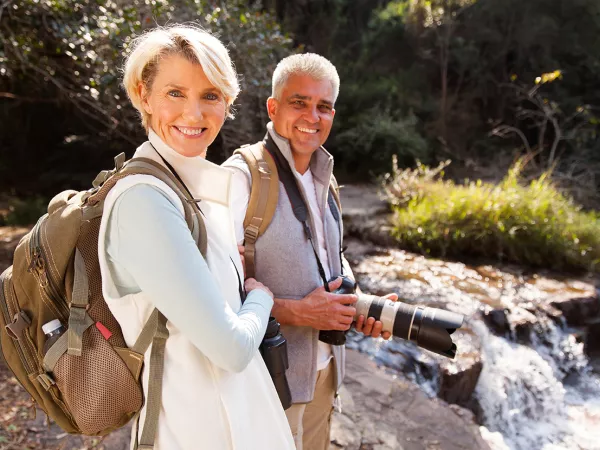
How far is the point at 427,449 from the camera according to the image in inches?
101

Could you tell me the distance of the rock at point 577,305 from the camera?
4.69 meters

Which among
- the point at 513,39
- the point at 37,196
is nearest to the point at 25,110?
the point at 37,196

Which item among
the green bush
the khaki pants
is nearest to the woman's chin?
the khaki pants

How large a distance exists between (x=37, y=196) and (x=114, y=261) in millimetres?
8758

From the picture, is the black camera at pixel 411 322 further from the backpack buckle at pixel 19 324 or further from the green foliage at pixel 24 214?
the green foliage at pixel 24 214

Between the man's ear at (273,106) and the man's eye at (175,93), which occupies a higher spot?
the man's eye at (175,93)

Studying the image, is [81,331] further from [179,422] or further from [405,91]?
[405,91]

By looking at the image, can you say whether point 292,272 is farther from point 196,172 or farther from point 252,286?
point 196,172

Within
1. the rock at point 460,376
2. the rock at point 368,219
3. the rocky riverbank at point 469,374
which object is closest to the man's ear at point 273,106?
the rocky riverbank at point 469,374

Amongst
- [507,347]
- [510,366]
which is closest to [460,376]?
[510,366]

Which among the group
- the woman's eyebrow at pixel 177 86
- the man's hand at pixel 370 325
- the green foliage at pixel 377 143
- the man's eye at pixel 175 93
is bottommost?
the green foliage at pixel 377 143

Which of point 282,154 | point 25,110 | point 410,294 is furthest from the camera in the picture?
point 25,110

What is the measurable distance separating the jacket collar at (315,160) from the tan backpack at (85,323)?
705mm

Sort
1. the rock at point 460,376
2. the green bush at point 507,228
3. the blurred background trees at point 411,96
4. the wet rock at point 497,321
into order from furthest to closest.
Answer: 1. the blurred background trees at point 411,96
2. the green bush at point 507,228
3. the wet rock at point 497,321
4. the rock at point 460,376
